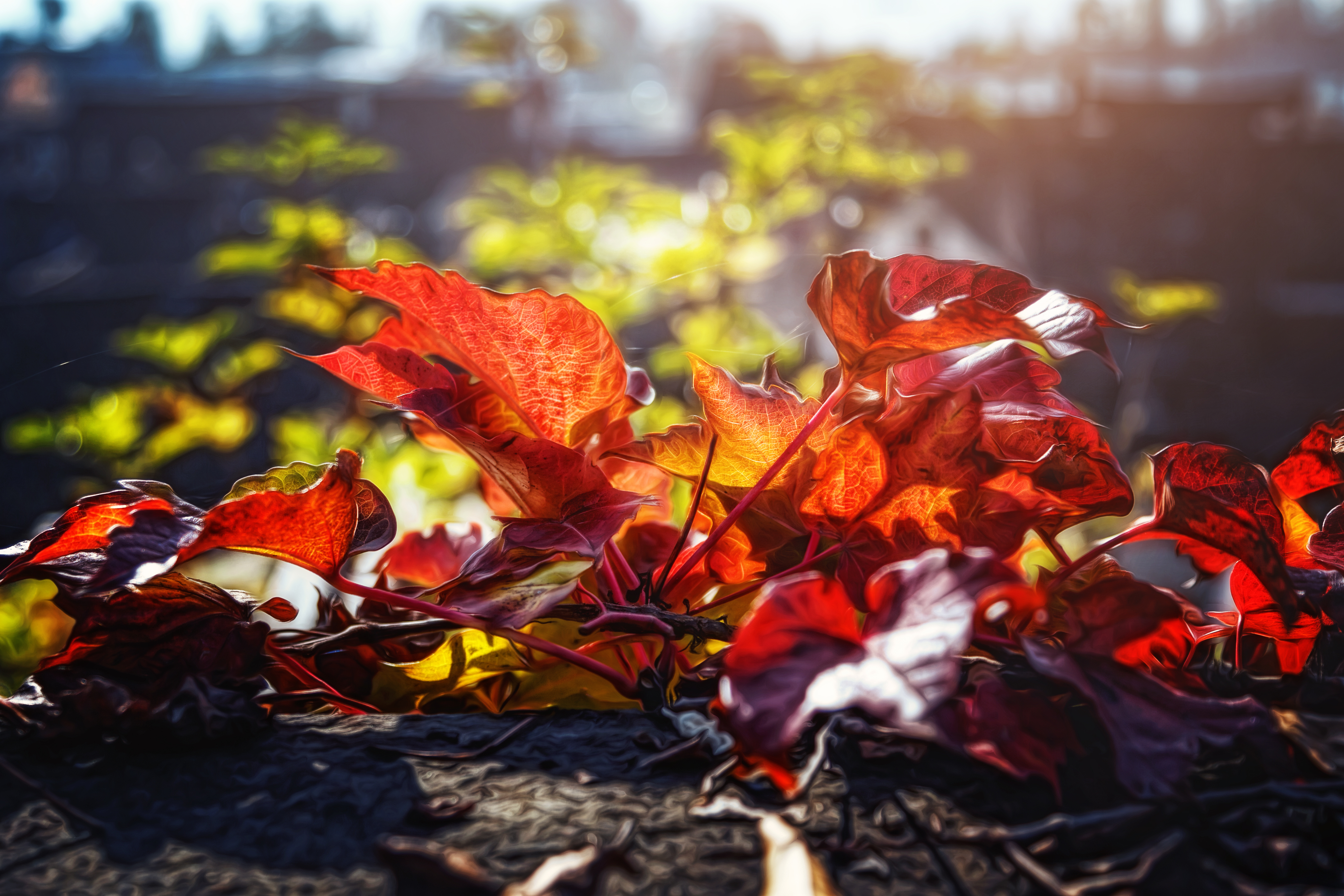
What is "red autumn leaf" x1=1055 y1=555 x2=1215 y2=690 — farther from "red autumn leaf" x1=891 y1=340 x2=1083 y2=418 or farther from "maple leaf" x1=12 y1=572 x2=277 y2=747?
"maple leaf" x1=12 y1=572 x2=277 y2=747

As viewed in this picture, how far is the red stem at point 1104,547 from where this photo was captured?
224mm

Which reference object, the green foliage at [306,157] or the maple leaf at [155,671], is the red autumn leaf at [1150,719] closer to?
the maple leaf at [155,671]

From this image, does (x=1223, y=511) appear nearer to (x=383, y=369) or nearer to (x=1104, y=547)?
(x=1104, y=547)

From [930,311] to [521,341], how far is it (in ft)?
Result: 0.36

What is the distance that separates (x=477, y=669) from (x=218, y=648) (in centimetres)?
7

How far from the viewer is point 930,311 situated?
7.8 inches

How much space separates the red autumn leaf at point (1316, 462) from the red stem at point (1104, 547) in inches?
2.6

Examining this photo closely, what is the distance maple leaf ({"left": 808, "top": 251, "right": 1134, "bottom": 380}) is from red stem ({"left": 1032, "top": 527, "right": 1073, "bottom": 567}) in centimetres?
6

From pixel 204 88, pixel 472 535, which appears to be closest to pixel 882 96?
pixel 472 535

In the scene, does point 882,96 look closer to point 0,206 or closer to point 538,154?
point 538,154

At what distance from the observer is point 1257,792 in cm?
19

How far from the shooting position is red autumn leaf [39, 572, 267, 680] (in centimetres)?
23

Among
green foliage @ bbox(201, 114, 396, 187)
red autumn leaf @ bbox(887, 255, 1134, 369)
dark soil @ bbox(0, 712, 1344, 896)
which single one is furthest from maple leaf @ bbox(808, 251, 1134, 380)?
green foliage @ bbox(201, 114, 396, 187)

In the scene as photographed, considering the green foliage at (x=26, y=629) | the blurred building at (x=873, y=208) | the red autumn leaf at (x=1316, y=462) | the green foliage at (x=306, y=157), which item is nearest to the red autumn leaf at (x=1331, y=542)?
the red autumn leaf at (x=1316, y=462)
